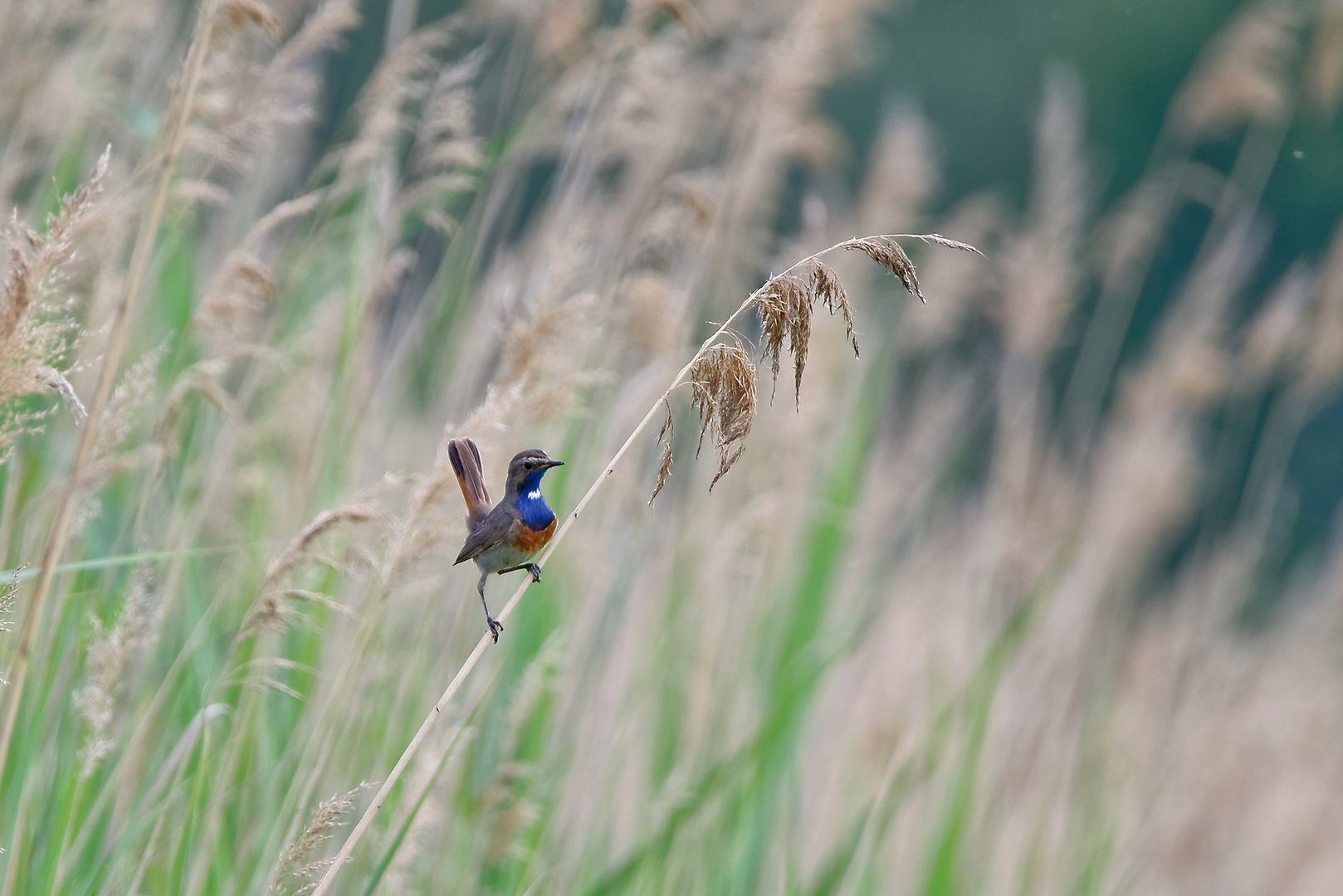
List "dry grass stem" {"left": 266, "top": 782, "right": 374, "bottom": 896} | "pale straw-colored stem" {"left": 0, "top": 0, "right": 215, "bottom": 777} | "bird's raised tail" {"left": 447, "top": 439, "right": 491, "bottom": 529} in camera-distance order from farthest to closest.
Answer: "bird's raised tail" {"left": 447, "top": 439, "right": 491, "bottom": 529}, "dry grass stem" {"left": 266, "top": 782, "right": 374, "bottom": 896}, "pale straw-colored stem" {"left": 0, "top": 0, "right": 215, "bottom": 777}

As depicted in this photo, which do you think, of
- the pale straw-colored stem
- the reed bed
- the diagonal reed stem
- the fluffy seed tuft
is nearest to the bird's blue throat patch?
the reed bed

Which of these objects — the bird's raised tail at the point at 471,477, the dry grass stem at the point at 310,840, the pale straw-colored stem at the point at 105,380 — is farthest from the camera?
the bird's raised tail at the point at 471,477

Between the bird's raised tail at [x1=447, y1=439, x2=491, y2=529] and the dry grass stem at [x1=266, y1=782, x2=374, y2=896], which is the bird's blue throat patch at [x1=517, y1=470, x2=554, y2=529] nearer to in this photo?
the bird's raised tail at [x1=447, y1=439, x2=491, y2=529]

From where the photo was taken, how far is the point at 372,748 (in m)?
1.85

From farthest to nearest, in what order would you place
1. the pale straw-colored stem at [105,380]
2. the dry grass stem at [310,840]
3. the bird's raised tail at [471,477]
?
1. the bird's raised tail at [471,477]
2. the dry grass stem at [310,840]
3. the pale straw-colored stem at [105,380]

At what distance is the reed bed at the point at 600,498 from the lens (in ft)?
4.62

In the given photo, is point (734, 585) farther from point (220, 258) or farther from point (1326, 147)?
point (1326, 147)

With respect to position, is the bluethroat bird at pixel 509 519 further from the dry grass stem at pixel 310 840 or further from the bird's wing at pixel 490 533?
the dry grass stem at pixel 310 840

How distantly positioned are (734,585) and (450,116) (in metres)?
1.37

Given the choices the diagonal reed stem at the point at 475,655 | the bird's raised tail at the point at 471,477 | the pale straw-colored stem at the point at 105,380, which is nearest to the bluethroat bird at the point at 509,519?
the bird's raised tail at the point at 471,477

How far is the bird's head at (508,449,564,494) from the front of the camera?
1.47 metres

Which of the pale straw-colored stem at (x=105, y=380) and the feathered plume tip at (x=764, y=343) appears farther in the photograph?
the feathered plume tip at (x=764, y=343)

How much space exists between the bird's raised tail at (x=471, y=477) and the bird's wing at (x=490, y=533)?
44 millimetres

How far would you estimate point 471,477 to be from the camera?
58.1 inches
